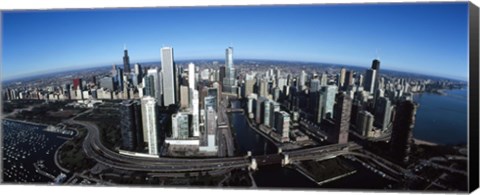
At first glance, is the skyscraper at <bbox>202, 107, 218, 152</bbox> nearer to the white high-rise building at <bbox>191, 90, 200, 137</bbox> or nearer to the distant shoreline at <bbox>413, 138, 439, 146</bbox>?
the white high-rise building at <bbox>191, 90, 200, 137</bbox>

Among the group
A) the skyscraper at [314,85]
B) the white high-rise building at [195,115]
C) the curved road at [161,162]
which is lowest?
the curved road at [161,162]

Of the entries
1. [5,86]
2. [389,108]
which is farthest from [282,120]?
[5,86]

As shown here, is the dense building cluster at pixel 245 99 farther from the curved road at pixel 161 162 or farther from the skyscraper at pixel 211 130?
the curved road at pixel 161 162

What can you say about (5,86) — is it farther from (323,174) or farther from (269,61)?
(323,174)

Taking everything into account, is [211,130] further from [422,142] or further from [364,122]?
[422,142]

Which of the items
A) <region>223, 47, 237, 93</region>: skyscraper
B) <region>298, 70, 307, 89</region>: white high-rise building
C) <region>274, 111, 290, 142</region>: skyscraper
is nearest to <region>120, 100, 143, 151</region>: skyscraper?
<region>223, 47, 237, 93</region>: skyscraper

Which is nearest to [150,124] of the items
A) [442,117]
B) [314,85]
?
[314,85]

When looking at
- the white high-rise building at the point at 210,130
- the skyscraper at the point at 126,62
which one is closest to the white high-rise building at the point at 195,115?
the white high-rise building at the point at 210,130
